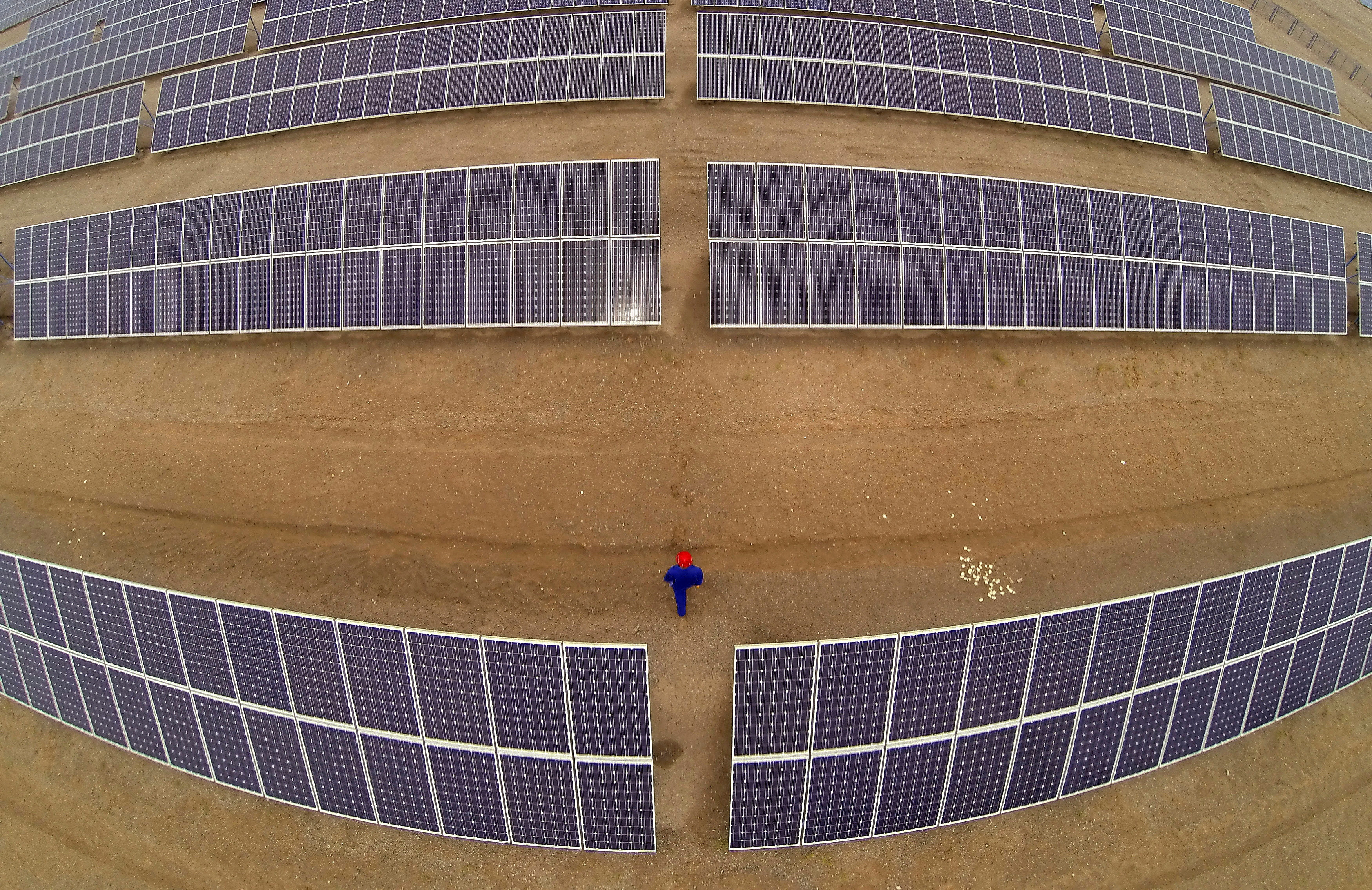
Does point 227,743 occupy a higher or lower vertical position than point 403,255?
lower

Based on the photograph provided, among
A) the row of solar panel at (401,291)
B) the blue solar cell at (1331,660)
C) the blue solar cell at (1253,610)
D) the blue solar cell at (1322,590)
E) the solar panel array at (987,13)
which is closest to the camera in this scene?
the blue solar cell at (1253,610)

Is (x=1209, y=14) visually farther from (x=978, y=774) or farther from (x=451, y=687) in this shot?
(x=451, y=687)

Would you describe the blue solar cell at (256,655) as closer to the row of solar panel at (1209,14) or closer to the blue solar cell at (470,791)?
the blue solar cell at (470,791)

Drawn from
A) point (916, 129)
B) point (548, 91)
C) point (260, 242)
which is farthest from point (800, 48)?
point (260, 242)

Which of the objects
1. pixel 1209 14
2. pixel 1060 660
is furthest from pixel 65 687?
pixel 1209 14

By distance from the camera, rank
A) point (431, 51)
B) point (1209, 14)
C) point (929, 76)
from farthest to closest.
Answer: point (1209, 14), point (431, 51), point (929, 76)

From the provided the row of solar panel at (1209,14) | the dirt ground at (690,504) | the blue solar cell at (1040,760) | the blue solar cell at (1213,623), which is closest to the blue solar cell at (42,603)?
the dirt ground at (690,504)
